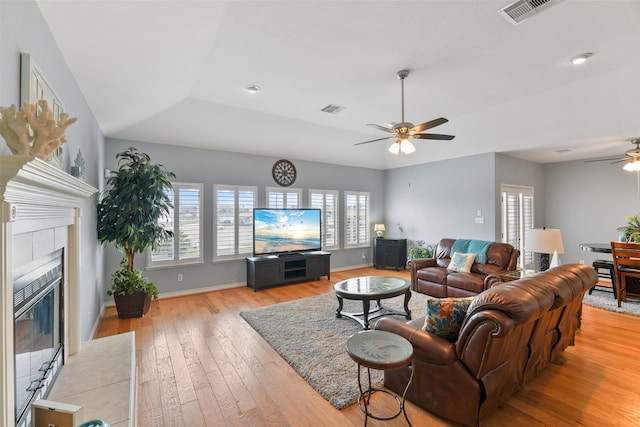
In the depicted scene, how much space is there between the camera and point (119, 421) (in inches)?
66.9

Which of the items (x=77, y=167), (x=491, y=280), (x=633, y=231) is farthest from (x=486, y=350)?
(x=633, y=231)

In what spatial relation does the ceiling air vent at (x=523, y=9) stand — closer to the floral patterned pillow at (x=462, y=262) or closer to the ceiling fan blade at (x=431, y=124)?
the ceiling fan blade at (x=431, y=124)

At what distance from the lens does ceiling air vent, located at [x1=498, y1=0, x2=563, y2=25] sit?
92.7 inches

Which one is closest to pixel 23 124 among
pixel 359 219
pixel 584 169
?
pixel 359 219

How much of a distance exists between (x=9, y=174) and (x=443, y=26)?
323cm

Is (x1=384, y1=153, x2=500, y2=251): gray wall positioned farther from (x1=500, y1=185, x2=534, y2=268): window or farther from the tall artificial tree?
the tall artificial tree

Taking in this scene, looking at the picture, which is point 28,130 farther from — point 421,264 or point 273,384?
point 421,264

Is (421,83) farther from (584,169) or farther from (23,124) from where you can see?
(584,169)

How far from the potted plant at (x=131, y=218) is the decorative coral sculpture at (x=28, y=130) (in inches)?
112

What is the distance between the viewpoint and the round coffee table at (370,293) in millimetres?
3562

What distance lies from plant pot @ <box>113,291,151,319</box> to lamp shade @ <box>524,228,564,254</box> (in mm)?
5450

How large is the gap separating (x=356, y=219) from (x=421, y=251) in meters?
1.83

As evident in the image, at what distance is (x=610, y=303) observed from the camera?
4.56m

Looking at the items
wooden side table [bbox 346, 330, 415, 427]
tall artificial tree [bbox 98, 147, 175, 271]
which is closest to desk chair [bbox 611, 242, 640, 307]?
wooden side table [bbox 346, 330, 415, 427]
